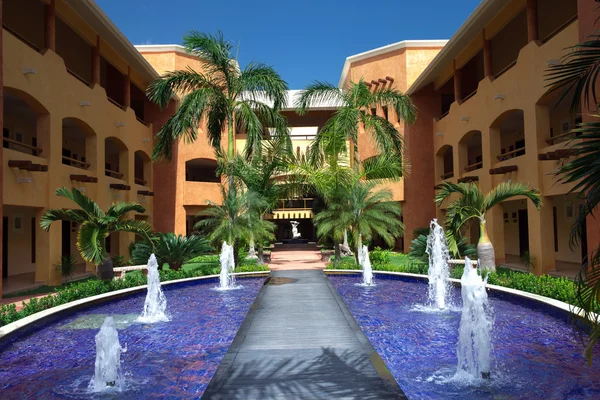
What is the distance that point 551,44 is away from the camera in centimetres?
1359

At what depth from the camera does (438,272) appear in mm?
12469

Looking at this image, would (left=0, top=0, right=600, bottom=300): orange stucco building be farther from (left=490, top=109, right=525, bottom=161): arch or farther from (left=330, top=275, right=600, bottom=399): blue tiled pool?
(left=330, top=275, right=600, bottom=399): blue tiled pool

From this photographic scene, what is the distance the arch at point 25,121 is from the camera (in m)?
13.6

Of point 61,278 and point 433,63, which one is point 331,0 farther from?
point 61,278

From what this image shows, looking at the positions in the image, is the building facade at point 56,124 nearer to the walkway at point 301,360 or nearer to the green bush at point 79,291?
the green bush at point 79,291

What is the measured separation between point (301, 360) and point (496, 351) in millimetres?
2904

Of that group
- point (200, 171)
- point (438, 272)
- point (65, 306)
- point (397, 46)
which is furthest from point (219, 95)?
point (200, 171)

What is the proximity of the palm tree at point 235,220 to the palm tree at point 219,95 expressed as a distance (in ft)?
5.86

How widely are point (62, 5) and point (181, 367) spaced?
45.8 ft

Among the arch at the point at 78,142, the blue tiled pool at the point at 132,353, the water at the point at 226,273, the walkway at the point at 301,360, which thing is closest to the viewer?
the walkway at the point at 301,360

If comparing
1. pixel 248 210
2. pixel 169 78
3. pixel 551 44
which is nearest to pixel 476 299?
pixel 551 44

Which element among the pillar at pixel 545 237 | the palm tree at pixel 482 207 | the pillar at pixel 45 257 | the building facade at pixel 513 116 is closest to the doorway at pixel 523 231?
the building facade at pixel 513 116

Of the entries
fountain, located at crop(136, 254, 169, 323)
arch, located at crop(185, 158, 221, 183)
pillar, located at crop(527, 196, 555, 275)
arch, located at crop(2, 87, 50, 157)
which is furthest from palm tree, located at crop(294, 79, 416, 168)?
arch, located at crop(185, 158, 221, 183)

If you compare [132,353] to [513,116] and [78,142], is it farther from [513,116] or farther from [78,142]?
[78,142]
